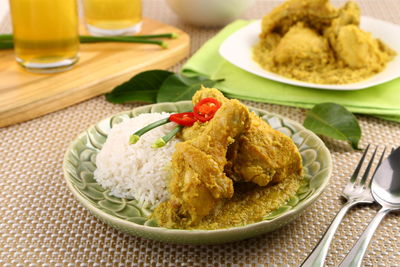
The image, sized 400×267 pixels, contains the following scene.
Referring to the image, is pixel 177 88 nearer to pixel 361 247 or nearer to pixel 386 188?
pixel 386 188

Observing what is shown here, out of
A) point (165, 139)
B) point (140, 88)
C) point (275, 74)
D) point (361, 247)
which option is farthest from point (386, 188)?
point (140, 88)

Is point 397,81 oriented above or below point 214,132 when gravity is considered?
below

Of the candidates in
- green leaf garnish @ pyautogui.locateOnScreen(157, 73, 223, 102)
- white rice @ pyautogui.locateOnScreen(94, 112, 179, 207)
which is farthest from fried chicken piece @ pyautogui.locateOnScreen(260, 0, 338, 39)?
white rice @ pyautogui.locateOnScreen(94, 112, 179, 207)

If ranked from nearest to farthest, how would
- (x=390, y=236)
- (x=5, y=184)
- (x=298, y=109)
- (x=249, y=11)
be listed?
(x=390, y=236)
(x=5, y=184)
(x=298, y=109)
(x=249, y=11)

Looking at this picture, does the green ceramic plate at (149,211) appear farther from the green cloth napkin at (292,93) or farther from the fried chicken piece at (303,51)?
the fried chicken piece at (303,51)

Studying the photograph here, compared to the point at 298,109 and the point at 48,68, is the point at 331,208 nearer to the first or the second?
the point at 298,109

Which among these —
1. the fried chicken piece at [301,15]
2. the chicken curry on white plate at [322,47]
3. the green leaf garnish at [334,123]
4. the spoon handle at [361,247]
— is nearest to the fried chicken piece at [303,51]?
the chicken curry on white plate at [322,47]

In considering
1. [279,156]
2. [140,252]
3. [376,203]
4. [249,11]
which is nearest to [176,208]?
[140,252]
